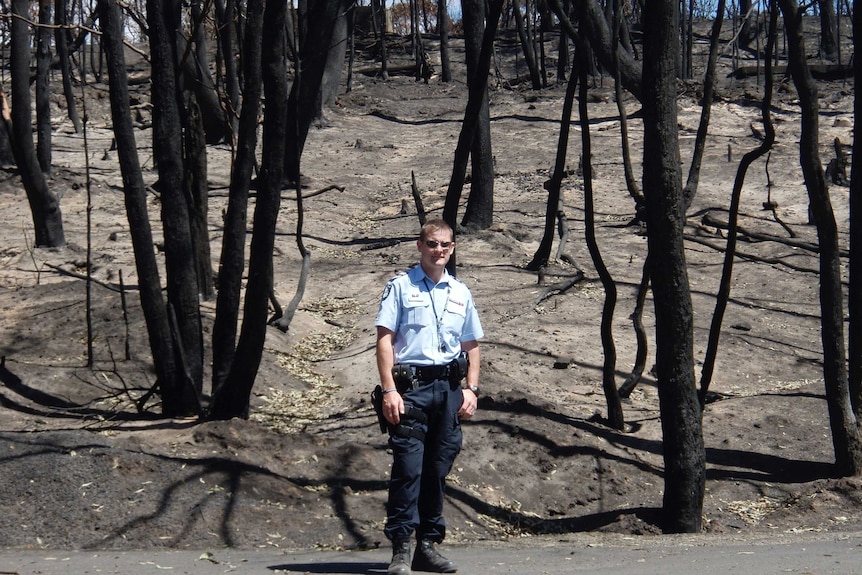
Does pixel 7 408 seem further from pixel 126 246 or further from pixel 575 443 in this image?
pixel 126 246

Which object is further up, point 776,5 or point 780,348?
point 776,5

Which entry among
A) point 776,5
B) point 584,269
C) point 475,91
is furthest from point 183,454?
point 584,269

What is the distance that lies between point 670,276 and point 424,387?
2299mm

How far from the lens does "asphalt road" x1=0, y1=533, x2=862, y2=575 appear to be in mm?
4621

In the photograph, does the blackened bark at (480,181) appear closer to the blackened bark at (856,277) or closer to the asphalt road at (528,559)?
the blackened bark at (856,277)

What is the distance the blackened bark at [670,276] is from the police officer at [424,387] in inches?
75.8

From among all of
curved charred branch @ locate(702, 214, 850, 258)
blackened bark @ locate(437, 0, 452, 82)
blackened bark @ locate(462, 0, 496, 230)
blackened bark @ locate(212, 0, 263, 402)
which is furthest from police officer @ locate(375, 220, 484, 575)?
blackened bark @ locate(437, 0, 452, 82)

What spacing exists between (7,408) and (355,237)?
360 inches

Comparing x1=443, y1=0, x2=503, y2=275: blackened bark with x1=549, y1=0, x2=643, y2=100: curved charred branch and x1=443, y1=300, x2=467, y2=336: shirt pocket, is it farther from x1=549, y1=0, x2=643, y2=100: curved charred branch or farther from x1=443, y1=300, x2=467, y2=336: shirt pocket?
x1=443, y1=300, x2=467, y2=336: shirt pocket

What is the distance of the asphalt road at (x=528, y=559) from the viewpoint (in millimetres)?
4621

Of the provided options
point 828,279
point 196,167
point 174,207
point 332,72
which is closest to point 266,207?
point 174,207

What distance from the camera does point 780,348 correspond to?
10641 millimetres

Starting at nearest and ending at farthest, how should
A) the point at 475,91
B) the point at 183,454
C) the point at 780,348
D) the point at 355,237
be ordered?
the point at 183,454
the point at 475,91
the point at 780,348
the point at 355,237

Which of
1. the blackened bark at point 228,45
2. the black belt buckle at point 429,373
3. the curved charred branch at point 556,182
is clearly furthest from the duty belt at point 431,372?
the curved charred branch at point 556,182
